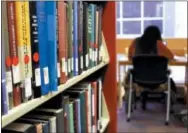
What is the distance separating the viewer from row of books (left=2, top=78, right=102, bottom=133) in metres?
0.87

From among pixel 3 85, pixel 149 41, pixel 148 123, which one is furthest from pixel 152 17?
pixel 3 85

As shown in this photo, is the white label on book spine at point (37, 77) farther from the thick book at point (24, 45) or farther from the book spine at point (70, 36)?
the book spine at point (70, 36)

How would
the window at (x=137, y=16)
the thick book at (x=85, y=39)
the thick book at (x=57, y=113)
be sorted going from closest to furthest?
the thick book at (x=57, y=113)
the thick book at (x=85, y=39)
the window at (x=137, y=16)

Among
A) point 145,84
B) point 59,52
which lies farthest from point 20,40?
point 145,84

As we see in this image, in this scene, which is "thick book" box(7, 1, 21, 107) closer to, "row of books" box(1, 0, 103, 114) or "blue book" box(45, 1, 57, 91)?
"row of books" box(1, 0, 103, 114)

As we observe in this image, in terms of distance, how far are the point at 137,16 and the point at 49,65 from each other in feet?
15.0

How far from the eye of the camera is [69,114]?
1.15m

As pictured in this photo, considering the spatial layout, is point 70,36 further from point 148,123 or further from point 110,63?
point 148,123

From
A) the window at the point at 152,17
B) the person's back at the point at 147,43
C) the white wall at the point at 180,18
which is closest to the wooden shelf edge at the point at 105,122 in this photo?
the person's back at the point at 147,43

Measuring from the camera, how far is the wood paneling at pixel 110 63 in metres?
1.64

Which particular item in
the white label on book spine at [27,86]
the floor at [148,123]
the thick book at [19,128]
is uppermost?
the white label on book spine at [27,86]

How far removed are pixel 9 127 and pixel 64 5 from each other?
47cm

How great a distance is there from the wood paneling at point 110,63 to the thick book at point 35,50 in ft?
2.93

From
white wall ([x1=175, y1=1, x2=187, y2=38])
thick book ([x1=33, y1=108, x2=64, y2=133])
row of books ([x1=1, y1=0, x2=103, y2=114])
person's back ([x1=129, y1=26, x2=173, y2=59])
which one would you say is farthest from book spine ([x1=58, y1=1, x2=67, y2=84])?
white wall ([x1=175, y1=1, x2=187, y2=38])
